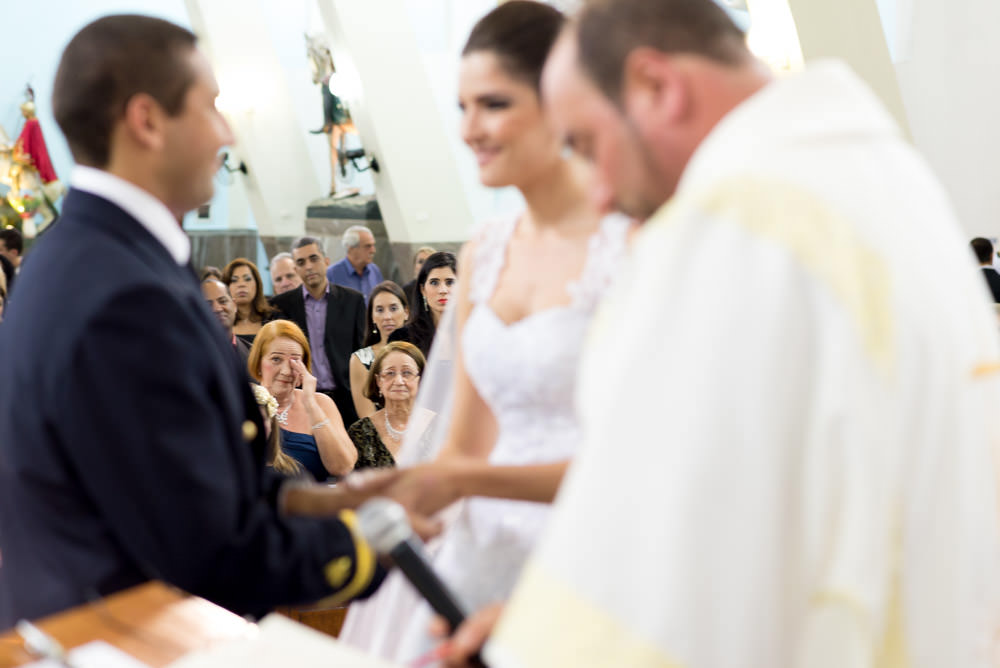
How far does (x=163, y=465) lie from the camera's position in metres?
1.37

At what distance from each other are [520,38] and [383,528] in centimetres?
100

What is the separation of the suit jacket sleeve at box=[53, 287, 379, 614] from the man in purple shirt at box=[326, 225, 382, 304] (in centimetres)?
725

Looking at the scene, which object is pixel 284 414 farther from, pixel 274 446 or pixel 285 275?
pixel 285 275

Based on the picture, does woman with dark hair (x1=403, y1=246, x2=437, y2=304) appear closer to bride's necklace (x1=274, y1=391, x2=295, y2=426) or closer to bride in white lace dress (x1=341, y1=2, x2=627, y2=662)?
bride's necklace (x1=274, y1=391, x2=295, y2=426)

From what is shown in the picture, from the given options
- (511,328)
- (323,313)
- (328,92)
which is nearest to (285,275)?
(323,313)

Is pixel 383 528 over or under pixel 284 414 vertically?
over

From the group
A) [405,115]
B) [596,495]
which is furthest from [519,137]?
[405,115]

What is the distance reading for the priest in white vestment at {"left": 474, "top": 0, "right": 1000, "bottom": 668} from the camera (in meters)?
0.99

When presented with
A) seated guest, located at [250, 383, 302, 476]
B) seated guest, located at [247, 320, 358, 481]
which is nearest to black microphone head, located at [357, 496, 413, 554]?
seated guest, located at [250, 383, 302, 476]

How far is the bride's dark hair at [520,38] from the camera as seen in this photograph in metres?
1.86

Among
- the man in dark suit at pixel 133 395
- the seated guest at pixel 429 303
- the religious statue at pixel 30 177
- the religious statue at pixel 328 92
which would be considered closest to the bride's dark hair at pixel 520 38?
the man in dark suit at pixel 133 395

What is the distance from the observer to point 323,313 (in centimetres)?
718

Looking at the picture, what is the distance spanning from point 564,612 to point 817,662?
0.26 m

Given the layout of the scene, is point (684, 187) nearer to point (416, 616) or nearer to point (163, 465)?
point (163, 465)
